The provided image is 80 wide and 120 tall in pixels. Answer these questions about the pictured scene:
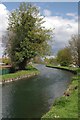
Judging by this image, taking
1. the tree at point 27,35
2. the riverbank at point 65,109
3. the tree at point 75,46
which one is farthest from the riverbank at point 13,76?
the riverbank at point 65,109

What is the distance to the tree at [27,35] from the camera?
7556 cm

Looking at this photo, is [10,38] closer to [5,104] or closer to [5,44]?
[5,44]

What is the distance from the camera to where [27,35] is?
76.4 m

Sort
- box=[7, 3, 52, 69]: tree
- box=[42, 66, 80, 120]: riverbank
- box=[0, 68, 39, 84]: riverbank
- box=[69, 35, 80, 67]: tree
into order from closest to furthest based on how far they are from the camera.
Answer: box=[42, 66, 80, 120]: riverbank, box=[0, 68, 39, 84]: riverbank, box=[7, 3, 52, 69]: tree, box=[69, 35, 80, 67]: tree

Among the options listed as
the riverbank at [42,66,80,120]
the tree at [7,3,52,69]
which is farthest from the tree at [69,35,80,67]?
the riverbank at [42,66,80,120]

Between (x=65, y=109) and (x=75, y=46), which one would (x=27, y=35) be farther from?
(x=65, y=109)

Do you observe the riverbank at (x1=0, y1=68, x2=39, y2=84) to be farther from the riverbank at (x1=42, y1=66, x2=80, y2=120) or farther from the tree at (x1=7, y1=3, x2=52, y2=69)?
the riverbank at (x1=42, y1=66, x2=80, y2=120)

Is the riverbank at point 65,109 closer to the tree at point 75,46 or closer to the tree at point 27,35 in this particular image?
the tree at point 27,35

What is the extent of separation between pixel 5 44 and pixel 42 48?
11120 mm

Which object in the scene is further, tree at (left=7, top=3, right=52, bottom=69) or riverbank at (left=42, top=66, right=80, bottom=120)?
tree at (left=7, top=3, right=52, bottom=69)

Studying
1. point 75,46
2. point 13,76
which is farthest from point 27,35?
point 75,46

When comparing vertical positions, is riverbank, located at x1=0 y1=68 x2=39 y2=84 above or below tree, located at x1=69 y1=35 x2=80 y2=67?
below

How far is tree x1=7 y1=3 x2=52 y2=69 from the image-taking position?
75.6 m

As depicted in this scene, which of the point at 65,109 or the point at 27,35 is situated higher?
the point at 27,35
